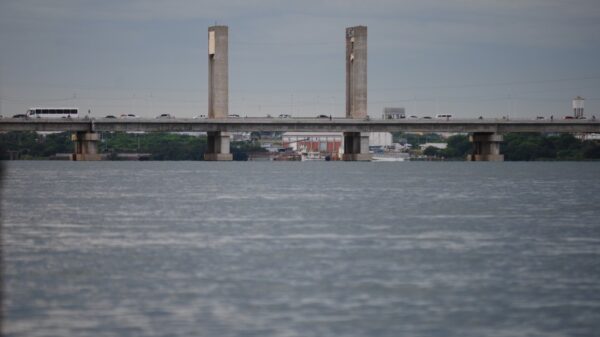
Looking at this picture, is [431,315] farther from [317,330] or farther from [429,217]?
[429,217]

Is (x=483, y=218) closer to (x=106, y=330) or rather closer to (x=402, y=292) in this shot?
(x=402, y=292)

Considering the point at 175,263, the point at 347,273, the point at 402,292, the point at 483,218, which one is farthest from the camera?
the point at 483,218

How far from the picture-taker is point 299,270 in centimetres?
4091

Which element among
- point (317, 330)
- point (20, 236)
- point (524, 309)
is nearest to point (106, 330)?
point (317, 330)

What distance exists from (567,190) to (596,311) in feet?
251

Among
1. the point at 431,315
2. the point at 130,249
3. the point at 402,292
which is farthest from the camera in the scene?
the point at 130,249

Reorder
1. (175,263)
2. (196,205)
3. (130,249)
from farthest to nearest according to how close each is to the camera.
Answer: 1. (196,205)
2. (130,249)
3. (175,263)

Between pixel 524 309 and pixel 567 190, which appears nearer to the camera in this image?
pixel 524 309

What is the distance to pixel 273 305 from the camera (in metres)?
33.3

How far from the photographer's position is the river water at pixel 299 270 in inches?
1217

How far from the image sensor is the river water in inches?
1217

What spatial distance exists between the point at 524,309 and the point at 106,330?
11.0 m

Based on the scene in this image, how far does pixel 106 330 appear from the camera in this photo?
29.4 meters

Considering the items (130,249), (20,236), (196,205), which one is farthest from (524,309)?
(196,205)
